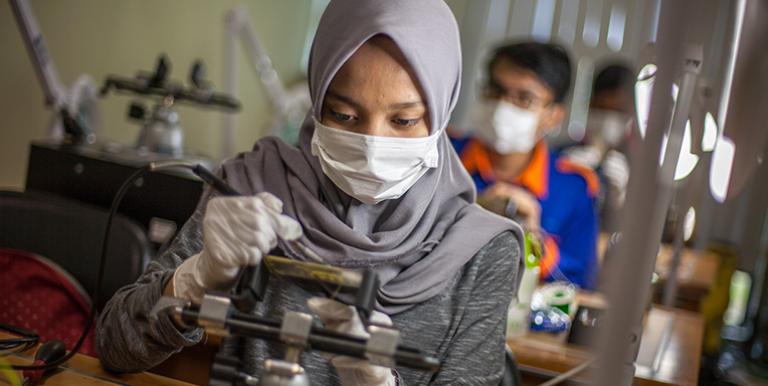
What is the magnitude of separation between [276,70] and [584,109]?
2254 mm

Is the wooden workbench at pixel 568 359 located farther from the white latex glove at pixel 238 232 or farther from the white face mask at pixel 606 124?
the white face mask at pixel 606 124

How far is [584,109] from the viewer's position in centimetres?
425

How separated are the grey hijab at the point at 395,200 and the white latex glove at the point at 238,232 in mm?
205

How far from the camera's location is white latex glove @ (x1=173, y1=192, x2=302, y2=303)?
0.60m

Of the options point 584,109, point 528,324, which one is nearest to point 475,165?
point 528,324

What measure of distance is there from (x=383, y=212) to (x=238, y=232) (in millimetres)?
336

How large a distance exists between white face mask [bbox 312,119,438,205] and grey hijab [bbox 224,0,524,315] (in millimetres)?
33

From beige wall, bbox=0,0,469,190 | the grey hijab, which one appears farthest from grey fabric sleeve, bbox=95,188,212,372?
beige wall, bbox=0,0,469,190

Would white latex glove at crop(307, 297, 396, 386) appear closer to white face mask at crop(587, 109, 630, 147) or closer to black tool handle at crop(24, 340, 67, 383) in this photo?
black tool handle at crop(24, 340, 67, 383)

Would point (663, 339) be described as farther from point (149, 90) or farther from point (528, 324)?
point (149, 90)

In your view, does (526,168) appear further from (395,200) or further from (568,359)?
(395,200)

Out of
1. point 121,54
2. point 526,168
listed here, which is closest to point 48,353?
point 526,168

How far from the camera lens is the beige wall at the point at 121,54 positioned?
72.3 inches

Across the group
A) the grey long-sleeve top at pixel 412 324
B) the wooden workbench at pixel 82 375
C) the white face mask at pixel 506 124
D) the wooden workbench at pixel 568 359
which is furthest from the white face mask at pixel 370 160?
the white face mask at pixel 506 124
